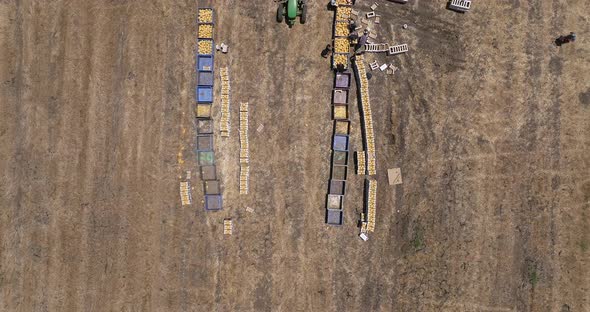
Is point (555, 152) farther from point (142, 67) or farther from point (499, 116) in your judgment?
point (142, 67)

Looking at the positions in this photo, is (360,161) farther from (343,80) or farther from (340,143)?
(343,80)

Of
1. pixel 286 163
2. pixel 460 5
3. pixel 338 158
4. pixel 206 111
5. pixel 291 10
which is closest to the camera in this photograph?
pixel 291 10

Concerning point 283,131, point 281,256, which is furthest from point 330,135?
point 281,256

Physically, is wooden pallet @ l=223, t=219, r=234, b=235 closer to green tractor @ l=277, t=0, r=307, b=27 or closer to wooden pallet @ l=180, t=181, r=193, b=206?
wooden pallet @ l=180, t=181, r=193, b=206

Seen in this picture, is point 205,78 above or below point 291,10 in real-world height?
below

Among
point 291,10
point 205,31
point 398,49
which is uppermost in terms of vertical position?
point 291,10

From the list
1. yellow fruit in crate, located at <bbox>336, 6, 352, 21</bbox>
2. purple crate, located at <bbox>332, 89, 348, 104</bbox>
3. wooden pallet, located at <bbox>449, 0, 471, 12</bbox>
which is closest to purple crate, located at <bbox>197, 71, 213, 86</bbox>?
purple crate, located at <bbox>332, 89, 348, 104</bbox>

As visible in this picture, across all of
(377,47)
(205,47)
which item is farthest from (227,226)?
(377,47)
